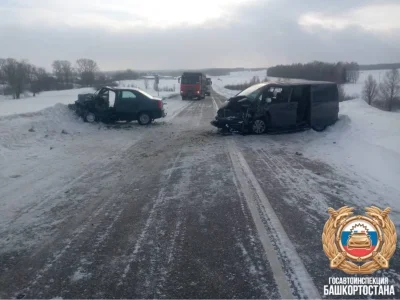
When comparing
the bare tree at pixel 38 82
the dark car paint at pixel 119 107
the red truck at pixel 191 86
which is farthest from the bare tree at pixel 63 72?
the dark car paint at pixel 119 107

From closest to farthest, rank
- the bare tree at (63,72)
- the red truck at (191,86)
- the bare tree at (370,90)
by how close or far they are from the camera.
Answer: the red truck at (191,86) → the bare tree at (370,90) → the bare tree at (63,72)

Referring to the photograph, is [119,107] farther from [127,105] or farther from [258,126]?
Result: [258,126]

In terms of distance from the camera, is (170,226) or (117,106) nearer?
(170,226)

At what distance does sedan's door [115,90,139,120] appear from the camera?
16016mm

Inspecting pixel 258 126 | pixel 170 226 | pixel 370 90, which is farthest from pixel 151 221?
pixel 370 90

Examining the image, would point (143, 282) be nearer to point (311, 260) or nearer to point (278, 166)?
point (311, 260)

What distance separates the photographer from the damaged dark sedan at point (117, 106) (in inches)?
618

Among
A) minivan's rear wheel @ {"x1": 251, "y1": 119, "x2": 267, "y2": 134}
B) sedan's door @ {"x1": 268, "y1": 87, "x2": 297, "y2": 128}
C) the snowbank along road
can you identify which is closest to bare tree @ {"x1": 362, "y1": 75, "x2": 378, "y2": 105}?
sedan's door @ {"x1": 268, "y1": 87, "x2": 297, "y2": 128}

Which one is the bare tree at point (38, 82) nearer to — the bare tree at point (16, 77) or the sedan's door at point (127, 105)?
the bare tree at point (16, 77)

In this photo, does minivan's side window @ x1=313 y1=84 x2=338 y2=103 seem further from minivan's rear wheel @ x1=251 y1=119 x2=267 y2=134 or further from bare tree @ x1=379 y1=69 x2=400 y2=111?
bare tree @ x1=379 y1=69 x2=400 y2=111

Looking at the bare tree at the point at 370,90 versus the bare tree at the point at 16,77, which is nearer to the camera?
the bare tree at the point at 370,90

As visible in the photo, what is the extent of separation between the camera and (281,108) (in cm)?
1298

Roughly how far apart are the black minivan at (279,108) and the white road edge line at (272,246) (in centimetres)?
546

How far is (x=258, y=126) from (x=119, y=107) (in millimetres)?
6536
